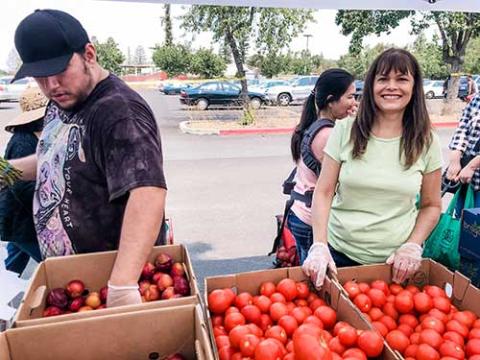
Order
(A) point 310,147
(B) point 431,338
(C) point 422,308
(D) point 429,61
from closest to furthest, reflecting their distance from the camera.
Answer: (B) point 431,338, (C) point 422,308, (A) point 310,147, (D) point 429,61

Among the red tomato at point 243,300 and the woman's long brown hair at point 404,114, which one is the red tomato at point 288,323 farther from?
the woman's long brown hair at point 404,114

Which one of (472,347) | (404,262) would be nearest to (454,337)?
(472,347)

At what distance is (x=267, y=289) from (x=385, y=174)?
717 millimetres

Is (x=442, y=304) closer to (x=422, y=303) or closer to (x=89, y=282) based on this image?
(x=422, y=303)

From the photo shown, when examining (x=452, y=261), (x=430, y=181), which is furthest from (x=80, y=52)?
(x=452, y=261)

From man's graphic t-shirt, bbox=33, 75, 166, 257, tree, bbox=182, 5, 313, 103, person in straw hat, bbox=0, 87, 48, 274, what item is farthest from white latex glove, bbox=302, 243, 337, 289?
tree, bbox=182, 5, 313, 103

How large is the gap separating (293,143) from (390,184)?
1.03 metres

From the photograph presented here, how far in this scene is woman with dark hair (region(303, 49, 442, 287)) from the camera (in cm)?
192

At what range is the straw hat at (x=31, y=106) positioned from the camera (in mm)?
2562

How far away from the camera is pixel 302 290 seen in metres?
1.79

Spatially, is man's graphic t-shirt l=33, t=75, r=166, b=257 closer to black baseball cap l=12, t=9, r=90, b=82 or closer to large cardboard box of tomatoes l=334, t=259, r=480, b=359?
black baseball cap l=12, t=9, r=90, b=82

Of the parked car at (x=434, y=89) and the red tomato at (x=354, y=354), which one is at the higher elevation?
the red tomato at (x=354, y=354)

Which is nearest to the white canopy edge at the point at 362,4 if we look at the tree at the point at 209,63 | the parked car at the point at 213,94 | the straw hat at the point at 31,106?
the straw hat at the point at 31,106

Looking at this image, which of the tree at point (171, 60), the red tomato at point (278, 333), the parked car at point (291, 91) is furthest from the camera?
the tree at point (171, 60)
